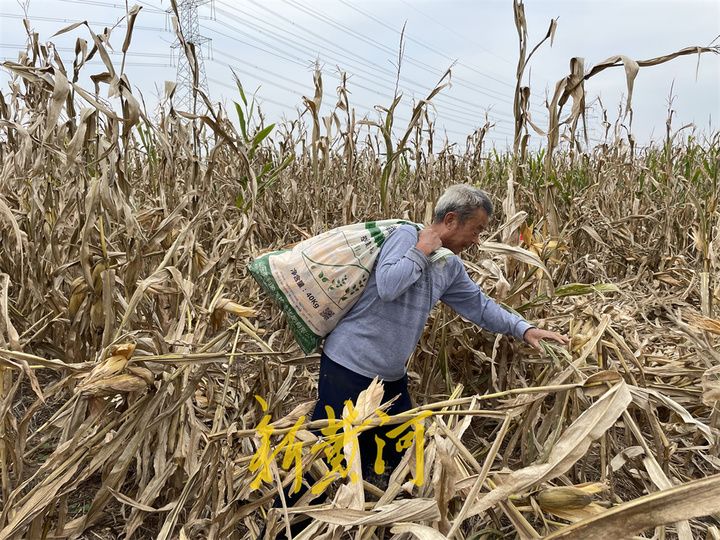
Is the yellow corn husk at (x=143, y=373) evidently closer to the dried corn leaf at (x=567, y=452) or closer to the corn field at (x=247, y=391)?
the corn field at (x=247, y=391)

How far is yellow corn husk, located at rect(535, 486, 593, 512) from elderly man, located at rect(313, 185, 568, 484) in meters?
0.80

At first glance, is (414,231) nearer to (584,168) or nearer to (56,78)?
(56,78)

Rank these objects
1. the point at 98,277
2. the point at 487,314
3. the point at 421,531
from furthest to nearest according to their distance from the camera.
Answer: the point at 487,314 < the point at 98,277 < the point at 421,531

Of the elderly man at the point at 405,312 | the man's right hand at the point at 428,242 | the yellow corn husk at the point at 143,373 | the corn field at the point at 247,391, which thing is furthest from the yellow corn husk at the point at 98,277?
the man's right hand at the point at 428,242

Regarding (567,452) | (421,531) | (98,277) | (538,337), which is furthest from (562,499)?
(98,277)

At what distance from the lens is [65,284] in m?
2.04

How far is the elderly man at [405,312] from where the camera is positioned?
66.4 inches

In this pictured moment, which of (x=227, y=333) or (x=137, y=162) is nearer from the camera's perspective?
(x=227, y=333)

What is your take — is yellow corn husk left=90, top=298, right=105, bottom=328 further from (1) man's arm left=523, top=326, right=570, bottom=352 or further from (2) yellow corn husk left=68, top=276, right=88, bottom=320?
(1) man's arm left=523, top=326, right=570, bottom=352

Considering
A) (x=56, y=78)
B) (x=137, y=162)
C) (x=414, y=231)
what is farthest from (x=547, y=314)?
(x=137, y=162)

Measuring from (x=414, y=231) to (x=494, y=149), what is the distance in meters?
3.27

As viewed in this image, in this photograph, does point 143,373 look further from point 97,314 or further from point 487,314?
point 487,314

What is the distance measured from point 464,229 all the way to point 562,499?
0.96 metres

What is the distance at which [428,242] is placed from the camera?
168 centimetres
